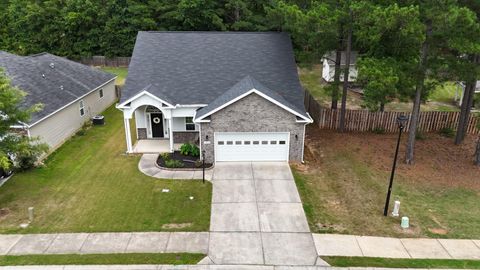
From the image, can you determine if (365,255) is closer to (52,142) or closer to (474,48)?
(474,48)

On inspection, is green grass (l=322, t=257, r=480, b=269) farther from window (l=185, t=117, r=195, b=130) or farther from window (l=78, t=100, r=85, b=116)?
window (l=78, t=100, r=85, b=116)

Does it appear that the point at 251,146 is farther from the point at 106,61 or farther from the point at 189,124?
the point at 106,61

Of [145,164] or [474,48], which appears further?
[145,164]

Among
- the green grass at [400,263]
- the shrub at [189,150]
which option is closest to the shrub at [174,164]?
the shrub at [189,150]

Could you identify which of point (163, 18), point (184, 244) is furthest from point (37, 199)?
point (163, 18)

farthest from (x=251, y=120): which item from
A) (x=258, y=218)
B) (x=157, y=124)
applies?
(x=157, y=124)

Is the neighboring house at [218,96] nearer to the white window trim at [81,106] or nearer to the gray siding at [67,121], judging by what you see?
the gray siding at [67,121]
